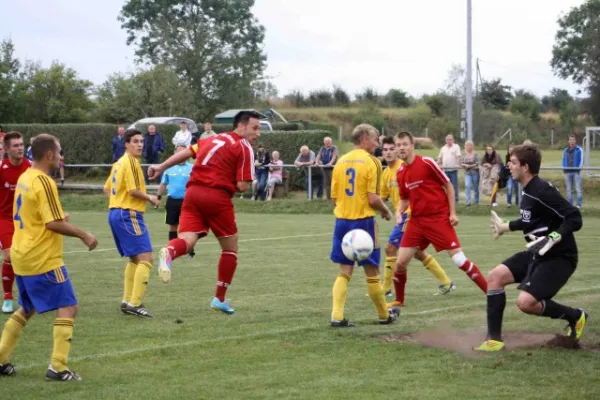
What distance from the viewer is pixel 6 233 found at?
33.8ft

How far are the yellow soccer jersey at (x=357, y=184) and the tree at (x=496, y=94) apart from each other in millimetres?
59808

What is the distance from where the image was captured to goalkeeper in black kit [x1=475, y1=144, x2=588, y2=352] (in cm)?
782

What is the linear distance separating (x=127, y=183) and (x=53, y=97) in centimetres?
3808

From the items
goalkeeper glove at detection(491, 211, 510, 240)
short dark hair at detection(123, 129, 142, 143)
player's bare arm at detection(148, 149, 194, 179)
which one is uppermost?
short dark hair at detection(123, 129, 142, 143)

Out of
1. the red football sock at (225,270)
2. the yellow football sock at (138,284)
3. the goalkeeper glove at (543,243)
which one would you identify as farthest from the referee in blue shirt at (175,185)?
the goalkeeper glove at (543,243)

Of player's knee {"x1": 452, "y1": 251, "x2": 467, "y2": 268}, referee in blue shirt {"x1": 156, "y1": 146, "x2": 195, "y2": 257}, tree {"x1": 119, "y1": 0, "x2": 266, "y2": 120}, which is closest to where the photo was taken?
player's knee {"x1": 452, "y1": 251, "x2": 467, "y2": 268}

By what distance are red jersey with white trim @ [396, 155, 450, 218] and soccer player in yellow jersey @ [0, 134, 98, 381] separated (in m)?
4.06

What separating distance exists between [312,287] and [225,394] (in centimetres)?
553

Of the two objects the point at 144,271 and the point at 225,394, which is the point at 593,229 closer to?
the point at 144,271

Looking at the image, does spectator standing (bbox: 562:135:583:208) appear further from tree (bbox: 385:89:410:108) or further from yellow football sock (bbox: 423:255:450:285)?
tree (bbox: 385:89:410:108)

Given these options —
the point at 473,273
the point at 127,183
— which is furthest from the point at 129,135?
the point at 473,273

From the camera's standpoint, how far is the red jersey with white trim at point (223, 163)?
9812 millimetres

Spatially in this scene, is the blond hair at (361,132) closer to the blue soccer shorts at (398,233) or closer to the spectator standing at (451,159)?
the blue soccer shorts at (398,233)

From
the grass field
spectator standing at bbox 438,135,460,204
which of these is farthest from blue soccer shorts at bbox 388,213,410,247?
spectator standing at bbox 438,135,460,204
